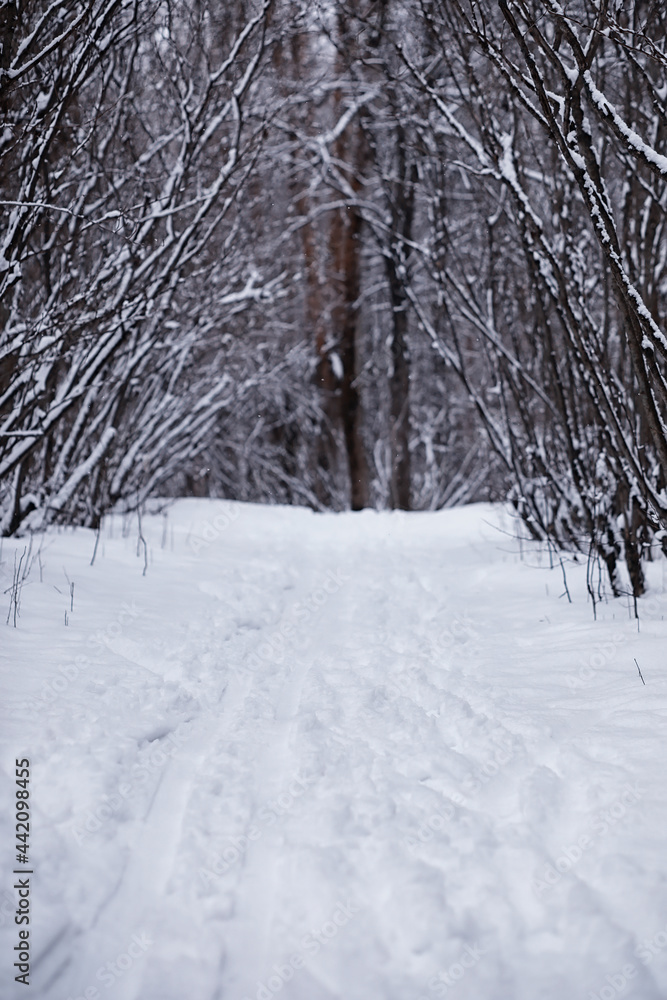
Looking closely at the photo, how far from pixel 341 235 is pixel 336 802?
1115 centimetres

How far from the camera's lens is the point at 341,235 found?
11445 mm

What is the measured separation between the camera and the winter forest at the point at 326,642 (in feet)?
4.83

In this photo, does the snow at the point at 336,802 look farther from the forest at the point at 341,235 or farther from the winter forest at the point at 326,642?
the forest at the point at 341,235

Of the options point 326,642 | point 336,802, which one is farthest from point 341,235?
point 336,802

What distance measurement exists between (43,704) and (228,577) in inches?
96.7

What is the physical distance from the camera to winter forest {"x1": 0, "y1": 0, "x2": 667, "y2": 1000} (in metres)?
1.47

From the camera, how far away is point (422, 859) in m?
1.67

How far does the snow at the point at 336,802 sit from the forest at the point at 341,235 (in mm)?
1190

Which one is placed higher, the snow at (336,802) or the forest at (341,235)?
the forest at (341,235)

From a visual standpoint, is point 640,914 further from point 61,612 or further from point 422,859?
point 61,612

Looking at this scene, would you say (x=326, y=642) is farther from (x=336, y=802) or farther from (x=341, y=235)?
(x=341, y=235)

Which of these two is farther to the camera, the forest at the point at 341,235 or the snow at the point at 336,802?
the forest at the point at 341,235

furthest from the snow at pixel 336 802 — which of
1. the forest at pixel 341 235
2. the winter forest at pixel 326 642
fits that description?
the forest at pixel 341 235

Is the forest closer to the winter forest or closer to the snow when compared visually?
the winter forest
